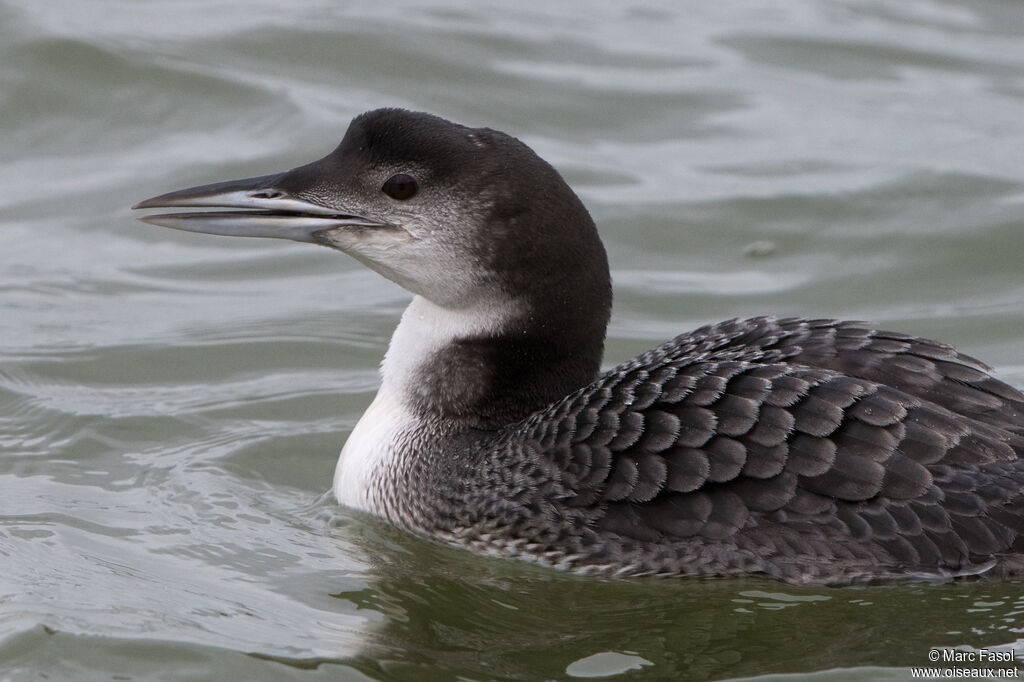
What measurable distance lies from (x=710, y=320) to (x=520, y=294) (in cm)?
248

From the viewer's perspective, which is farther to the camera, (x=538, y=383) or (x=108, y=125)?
(x=108, y=125)

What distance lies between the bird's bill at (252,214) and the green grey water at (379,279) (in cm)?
110

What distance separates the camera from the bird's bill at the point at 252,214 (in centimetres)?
583

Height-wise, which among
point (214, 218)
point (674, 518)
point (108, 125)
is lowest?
point (674, 518)

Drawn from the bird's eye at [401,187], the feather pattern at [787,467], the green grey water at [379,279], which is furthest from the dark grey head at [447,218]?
the green grey water at [379,279]

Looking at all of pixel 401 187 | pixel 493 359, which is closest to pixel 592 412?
pixel 493 359

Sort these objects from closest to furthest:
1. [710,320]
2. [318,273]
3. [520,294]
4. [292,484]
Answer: [520,294] < [292,484] < [710,320] < [318,273]

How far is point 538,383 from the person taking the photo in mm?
5984

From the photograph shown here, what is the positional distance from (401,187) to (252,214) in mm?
534

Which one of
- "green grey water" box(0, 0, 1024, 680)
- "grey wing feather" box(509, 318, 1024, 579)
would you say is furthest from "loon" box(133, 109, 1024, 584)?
"green grey water" box(0, 0, 1024, 680)

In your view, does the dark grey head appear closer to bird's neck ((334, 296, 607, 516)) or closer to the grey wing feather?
bird's neck ((334, 296, 607, 516))

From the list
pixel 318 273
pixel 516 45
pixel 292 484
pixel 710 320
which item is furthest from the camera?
pixel 516 45

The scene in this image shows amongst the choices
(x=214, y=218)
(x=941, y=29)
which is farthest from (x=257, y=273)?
(x=941, y=29)

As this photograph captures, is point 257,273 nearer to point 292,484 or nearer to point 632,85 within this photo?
point 292,484
